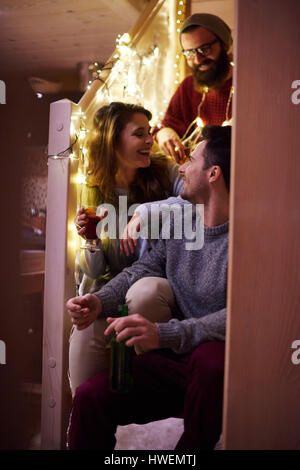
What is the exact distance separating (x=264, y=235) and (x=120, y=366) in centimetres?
69

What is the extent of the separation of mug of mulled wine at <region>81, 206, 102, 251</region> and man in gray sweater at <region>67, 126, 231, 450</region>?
0.77 ft

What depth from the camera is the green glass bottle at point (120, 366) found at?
1.57 meters

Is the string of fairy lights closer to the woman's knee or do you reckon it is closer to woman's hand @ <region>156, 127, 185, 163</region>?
woman's hand @ <region>156, 127, 185, 163</region>

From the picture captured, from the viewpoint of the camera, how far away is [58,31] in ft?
10.2

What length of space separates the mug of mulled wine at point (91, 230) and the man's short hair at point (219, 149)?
0.50 meters

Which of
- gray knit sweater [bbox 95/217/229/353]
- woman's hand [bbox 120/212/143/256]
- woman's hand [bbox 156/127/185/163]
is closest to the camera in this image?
gray knit sweater [bbox 95/217/229/353]

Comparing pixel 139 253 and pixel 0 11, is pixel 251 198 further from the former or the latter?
pixel 0 11

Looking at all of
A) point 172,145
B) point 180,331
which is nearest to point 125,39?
point 172,145

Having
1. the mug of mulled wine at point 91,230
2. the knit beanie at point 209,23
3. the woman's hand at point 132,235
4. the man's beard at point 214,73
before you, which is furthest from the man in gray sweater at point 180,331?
the knit beanie at point 209,23

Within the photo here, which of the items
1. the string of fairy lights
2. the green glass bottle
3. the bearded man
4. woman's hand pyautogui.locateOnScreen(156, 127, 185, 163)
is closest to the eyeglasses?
the bearded man

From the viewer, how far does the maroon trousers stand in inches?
53.4

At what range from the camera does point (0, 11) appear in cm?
284

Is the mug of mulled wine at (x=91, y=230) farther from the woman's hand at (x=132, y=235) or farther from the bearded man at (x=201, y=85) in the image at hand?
the bearded man at (x=201, y=85)

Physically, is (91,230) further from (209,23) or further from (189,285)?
(209,23)
